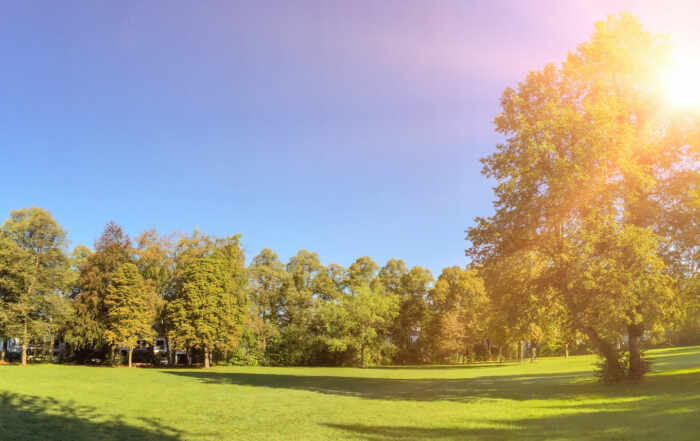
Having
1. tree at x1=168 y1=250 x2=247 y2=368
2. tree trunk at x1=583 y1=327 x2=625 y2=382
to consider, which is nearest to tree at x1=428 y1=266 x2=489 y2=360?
tree at x1=168 y1=250 x2=247 y2=368

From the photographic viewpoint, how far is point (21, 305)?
46.1 m

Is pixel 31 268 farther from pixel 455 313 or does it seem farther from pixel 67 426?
pixel 455 313

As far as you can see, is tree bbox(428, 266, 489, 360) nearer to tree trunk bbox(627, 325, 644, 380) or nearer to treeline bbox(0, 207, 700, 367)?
treeline bbox(0, 207, 700, 367)

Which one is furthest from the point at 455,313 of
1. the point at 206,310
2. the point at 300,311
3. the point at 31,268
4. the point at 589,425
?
the point at 589,425

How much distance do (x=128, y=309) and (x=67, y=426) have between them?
136 feet

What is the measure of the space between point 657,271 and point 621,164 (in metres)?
4.37

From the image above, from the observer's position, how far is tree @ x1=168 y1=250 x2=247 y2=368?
48.4m

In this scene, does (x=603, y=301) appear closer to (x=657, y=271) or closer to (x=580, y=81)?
(x=657, y=271)

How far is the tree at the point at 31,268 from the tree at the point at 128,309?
6.28 m

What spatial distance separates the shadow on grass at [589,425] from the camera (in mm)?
9227

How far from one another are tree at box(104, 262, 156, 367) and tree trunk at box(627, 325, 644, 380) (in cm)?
4721

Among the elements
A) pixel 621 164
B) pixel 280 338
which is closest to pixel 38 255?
pixel 280 338

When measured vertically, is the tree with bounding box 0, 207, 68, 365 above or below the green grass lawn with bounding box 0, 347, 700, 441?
above

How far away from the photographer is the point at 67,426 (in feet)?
35.9
